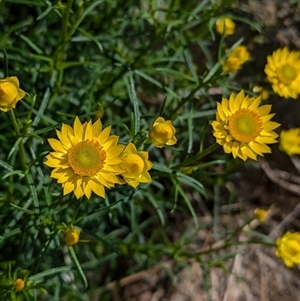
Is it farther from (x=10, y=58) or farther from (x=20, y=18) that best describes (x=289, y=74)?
(x=20, y=18)

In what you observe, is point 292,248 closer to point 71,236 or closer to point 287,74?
point 287,74

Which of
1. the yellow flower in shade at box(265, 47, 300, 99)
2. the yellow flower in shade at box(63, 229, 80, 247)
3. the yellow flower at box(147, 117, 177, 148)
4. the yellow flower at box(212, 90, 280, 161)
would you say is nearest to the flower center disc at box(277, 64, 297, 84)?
the yellow flower in shade at box(265, 47, 300, 99)

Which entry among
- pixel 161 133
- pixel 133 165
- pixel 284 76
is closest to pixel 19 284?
pixel 133 165

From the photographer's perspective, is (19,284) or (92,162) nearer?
(92,162)

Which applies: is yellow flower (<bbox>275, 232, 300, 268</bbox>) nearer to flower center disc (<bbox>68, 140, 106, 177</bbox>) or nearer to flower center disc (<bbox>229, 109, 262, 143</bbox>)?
flower center disc (<bbox>229, 109, 262, 143</bbox>)

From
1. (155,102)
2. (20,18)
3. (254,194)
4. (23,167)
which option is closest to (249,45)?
(155,102)

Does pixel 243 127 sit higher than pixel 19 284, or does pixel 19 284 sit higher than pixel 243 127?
pixel 243 127
